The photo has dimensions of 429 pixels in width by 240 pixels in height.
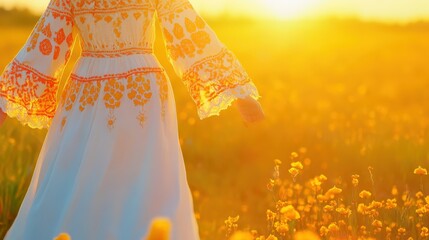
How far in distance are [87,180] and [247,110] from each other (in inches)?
35.2

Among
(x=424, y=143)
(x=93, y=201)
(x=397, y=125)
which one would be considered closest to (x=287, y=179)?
(x=424, y=143)

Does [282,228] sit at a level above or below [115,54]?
below

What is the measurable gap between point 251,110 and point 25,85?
47.0 inches

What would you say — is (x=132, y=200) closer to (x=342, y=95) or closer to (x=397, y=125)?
(x=397, y=125)

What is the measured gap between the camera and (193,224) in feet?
13.7

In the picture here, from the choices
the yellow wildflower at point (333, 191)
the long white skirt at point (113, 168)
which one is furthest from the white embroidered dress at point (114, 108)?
the yellow wildflower at point (333, 191)

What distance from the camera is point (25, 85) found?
176 inches

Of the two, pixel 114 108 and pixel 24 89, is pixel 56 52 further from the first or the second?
pixel 114 108

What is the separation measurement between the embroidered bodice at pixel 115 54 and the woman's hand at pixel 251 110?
4cm

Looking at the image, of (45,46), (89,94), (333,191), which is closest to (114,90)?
(89,94)

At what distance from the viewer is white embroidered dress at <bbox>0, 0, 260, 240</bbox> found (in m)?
4.09

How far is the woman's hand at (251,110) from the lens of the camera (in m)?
4.34

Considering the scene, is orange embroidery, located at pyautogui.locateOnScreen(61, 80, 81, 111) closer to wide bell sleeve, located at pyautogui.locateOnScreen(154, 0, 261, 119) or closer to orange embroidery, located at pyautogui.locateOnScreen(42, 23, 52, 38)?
orange embroidery, located at pyautogui.locateOnScreen(42, 23, 52, 38)

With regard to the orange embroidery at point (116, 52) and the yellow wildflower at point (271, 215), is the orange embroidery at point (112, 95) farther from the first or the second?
the yellow wildflower at point (271, 215)
